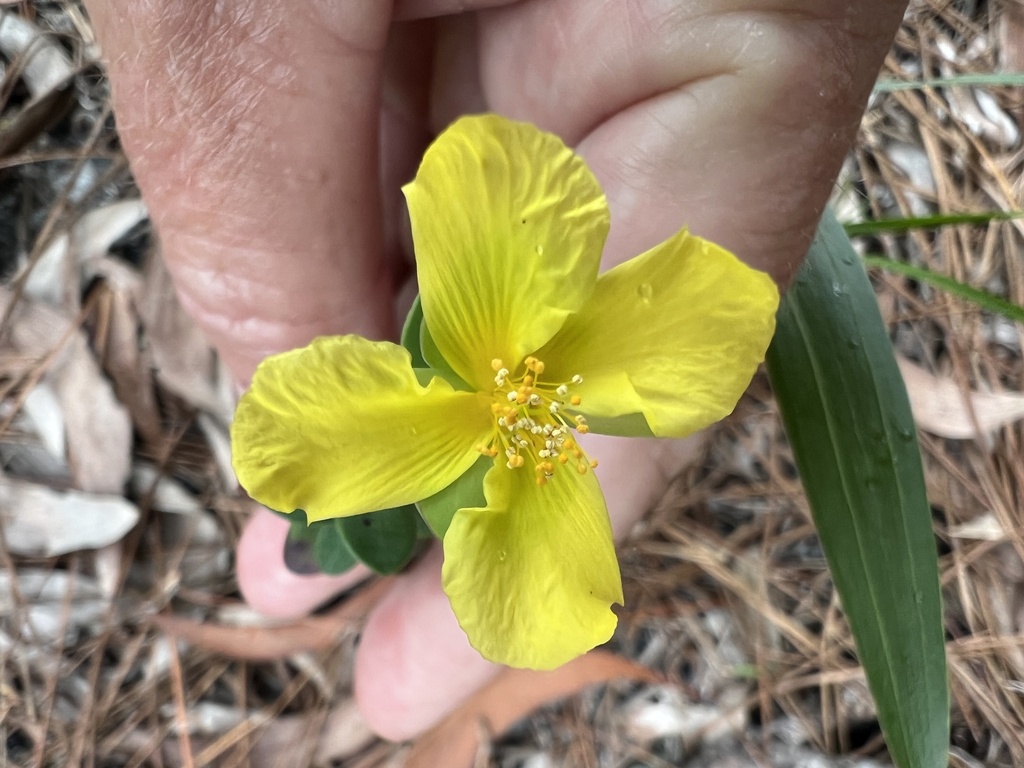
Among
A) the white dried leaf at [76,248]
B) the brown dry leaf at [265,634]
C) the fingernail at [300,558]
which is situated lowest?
the brown dry leaf at [265,634]

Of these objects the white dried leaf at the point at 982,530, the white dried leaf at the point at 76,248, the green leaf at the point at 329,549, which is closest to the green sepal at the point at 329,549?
the green leaf at the point at 329,549

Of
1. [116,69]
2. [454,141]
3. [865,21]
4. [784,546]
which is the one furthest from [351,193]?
[784,546]

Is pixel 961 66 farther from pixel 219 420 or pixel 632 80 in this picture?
pixel 219 420

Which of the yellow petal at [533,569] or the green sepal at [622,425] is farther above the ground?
the green sepal at [622,425]

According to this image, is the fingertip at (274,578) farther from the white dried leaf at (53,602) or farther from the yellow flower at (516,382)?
the yellow flower at (516,382)

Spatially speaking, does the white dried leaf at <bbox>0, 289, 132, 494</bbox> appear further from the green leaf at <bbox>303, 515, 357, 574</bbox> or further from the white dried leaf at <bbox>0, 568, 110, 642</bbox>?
the green leaf at <bbox>303, 515, 357, 574</bbox>

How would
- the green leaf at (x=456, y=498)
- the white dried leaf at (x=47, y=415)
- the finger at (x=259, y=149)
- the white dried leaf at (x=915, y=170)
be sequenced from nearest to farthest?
the green leaf at (x=456, y=498) < the finger at (x=259, y=149) < the white dried leaf at (x=47, y=415) < the white dried leaf at (x=915, y=170)
